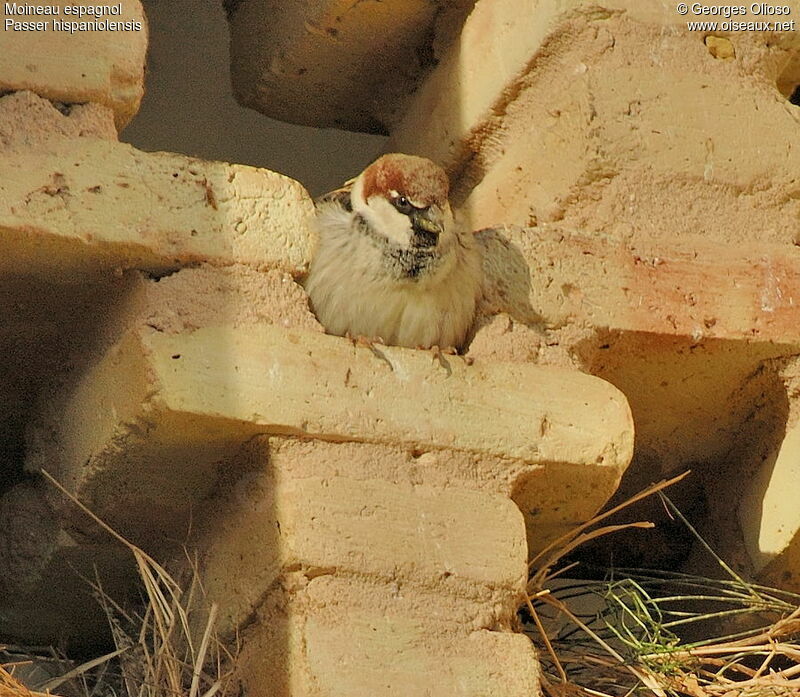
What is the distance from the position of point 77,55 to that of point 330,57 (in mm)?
577

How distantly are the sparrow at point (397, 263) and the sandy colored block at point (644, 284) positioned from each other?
0.05 meters

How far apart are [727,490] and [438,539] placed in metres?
0.66

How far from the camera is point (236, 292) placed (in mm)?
1872

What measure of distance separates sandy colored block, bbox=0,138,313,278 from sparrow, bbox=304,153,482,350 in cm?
9

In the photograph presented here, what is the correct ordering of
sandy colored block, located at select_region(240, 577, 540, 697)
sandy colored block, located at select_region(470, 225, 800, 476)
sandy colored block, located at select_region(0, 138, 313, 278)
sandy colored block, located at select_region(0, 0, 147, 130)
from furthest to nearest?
sandy colored block, located at select_region(470, 225, 800, 476), sandy colored block, located at select_region(0, 0, 147, 130), sandy colored block, located at select_region(0, 138, 313, 278), sandy colored block, located at select_region(240, 577, 540, 697)

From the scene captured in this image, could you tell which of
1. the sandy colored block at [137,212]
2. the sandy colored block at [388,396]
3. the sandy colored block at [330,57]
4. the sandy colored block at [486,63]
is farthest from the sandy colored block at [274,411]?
the sandy colored block at [330,57]

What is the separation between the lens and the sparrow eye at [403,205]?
6.93 feet

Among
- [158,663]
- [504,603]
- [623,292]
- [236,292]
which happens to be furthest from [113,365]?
[623,292]

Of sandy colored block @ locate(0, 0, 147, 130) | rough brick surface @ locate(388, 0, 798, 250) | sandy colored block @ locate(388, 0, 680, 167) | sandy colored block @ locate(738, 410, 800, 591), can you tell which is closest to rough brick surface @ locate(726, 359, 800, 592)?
sandy colored block @ locate(738, 410, 800, 591)

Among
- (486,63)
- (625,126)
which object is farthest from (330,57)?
(625,126)

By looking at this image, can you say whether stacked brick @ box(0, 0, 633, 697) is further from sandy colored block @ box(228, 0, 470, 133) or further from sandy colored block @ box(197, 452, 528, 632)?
sandy colored block @ box(228, 0, 470, 133)

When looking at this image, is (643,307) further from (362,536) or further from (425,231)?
(362,536)

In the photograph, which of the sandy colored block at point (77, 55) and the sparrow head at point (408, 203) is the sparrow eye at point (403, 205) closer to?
the sparrow head at point (408, 203)

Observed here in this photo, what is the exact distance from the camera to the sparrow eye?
2.11 metres
